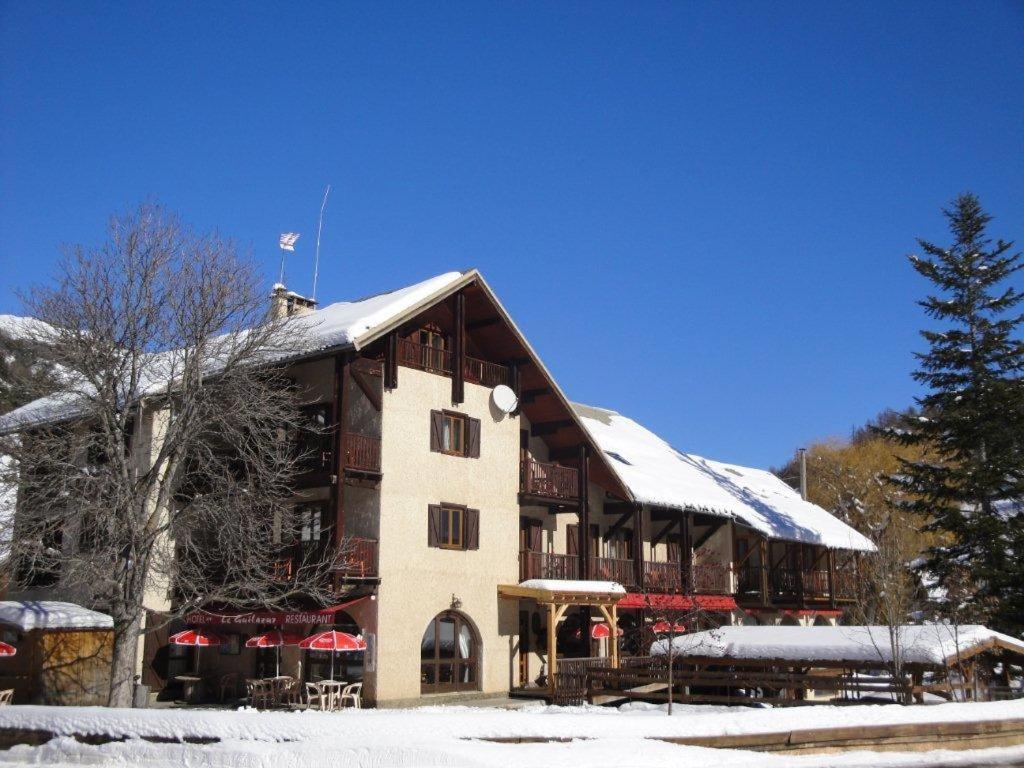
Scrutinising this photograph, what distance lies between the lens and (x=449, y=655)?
28.6 metres

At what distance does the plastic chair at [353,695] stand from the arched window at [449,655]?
2.17 metres

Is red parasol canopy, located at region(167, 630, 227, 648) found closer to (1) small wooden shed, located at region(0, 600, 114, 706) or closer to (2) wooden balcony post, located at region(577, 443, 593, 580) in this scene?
(1) small wooden shed, located at region(0, 600, 114, 706)

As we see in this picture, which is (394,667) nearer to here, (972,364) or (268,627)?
(268,627)

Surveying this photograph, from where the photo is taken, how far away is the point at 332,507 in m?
25.4

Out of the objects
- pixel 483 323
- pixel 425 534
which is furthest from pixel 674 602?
pixel 483 323

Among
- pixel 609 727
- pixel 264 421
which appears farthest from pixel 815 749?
pixel 264 421

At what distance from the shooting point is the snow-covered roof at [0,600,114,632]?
2380 centimetres

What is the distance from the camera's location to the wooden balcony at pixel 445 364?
28922mm

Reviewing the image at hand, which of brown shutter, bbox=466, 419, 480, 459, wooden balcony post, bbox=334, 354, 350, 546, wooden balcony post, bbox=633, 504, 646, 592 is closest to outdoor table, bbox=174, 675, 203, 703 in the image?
wooden balcony post, bbox=334, 354, 350, 546

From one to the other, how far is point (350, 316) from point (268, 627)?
28.4ft

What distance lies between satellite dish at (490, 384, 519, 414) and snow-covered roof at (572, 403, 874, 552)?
14.7ft

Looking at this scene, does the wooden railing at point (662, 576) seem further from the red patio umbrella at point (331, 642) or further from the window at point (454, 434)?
the red patio umbrella at point (331, 642)

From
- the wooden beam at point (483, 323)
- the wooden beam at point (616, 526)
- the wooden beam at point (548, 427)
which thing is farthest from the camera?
the wooden beam at point (616, 526)

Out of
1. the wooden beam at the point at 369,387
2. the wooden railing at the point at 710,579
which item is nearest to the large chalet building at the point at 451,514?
the wooden beam at the point at 369,387
